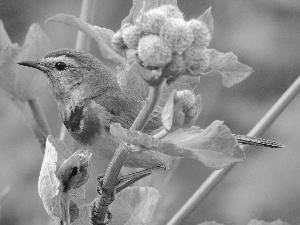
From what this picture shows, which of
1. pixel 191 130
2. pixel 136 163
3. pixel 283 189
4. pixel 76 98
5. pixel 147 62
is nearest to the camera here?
pixel 147 62

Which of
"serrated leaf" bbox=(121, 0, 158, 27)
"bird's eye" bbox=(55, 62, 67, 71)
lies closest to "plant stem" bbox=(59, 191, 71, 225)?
"serrated leaf" bbox=(121, 0, 158, 27)

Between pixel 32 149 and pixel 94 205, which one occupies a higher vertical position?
pixel 94 205

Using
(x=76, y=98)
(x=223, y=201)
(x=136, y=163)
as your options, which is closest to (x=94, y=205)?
(x=136, y=163)

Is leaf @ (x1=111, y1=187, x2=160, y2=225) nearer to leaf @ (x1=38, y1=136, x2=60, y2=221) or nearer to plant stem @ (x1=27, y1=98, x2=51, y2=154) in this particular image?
leaf @ (x1=38, y1=136, x2=60, y2=221)

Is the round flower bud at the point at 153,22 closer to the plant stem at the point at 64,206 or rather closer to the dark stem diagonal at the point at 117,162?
the dark stem diagonal at the point at 117,162

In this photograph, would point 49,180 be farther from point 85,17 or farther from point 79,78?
point 79,78

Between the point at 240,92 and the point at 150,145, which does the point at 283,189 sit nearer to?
the point at 240,92

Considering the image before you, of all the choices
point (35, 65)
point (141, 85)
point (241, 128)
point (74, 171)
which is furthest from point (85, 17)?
point (241, 128)

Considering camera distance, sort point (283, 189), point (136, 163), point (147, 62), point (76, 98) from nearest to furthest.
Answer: point (147, 62), point (136, 163), point (76, 98), point (283, 189)
